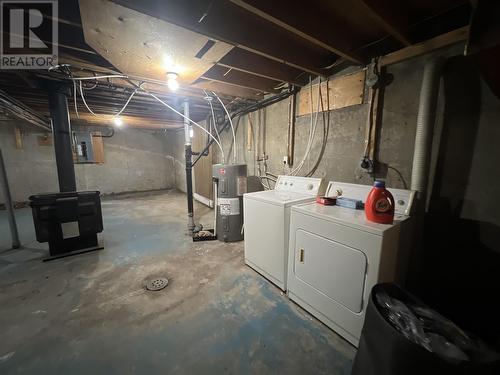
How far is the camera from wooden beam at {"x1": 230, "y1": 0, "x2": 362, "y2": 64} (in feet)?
3.61

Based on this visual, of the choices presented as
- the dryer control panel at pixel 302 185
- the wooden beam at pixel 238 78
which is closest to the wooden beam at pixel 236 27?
the wooden beam at pixel 238 78

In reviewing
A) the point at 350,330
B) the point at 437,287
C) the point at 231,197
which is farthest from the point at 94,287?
the point at 437,287

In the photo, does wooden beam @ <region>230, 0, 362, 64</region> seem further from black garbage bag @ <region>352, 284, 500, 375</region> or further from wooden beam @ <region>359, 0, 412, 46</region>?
black garbage bag @ <region>352, 284, 500, 375</region>

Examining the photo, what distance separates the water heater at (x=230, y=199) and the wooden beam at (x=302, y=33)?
1.75 metres

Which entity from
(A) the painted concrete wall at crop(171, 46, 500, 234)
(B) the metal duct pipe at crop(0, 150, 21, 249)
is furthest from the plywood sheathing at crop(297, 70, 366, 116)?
(B) the metal duct pipe at crop(0, 150, 21, 249)

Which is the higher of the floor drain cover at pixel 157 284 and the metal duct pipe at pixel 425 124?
the metal duct pipe at pixel 425 124

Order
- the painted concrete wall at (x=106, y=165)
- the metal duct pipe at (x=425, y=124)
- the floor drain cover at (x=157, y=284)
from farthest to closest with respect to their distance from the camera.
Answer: the painted concrete wall at (x=106, y=165) → the floor drain cover at (x=157, y=284) → the metal duct pipe at (x=425, y=124)

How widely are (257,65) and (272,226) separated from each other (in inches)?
65.7

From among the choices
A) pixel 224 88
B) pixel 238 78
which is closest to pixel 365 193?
pixel 238 78

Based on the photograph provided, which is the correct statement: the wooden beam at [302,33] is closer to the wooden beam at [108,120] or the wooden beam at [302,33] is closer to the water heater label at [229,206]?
the water heater label at [229,206]

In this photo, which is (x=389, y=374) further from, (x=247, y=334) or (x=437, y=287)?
(x=437, y=287)

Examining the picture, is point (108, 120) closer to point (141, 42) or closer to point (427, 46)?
point (141, 42)

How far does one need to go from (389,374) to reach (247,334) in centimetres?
93

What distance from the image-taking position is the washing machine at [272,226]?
5.88 ft
